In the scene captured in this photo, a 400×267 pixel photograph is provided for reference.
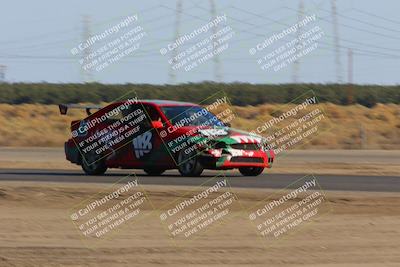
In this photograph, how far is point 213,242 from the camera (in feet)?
43.8

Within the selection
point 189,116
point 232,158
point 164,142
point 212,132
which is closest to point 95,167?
point 164,142

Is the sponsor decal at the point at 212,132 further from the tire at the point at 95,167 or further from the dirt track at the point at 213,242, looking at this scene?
the dirt track at the point at 213,242

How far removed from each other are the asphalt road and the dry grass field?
17.0 m

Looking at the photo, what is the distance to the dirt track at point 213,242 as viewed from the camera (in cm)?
1200

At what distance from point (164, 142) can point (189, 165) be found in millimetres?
706

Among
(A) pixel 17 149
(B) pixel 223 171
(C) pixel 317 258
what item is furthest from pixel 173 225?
(A) pixel 17 149

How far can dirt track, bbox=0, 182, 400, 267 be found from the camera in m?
12.0

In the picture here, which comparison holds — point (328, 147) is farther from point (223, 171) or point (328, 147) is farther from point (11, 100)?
point (11, 100)

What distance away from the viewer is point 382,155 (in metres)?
35.6

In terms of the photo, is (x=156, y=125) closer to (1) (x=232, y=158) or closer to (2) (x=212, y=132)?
(2) (x=212, y=132)

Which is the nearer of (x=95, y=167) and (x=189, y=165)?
(x=189, y=165)

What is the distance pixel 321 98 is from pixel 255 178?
5057 centimetres

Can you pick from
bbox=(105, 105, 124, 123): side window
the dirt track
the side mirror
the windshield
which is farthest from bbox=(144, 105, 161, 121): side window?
the dirt track

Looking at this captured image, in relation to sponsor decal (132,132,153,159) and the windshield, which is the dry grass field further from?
sponsor decal (132,132,153,159)
